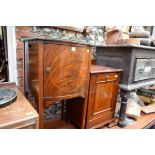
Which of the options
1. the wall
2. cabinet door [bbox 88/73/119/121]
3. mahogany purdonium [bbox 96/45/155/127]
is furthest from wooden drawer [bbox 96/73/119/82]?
the wall

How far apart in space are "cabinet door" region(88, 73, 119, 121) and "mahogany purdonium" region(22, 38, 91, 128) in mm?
140

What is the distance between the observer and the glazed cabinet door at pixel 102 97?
1.29m

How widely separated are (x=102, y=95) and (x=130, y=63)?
0.43m

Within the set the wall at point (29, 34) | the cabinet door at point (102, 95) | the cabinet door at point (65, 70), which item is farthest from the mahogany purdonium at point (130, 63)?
the cabinet door at point (65, 70)

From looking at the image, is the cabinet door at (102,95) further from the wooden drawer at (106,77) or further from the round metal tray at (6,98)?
the round metal tray at (6,98)

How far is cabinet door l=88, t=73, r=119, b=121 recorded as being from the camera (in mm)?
1292

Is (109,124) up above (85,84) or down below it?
below

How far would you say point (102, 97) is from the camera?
1393mm

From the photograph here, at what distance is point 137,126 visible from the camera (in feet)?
5.53

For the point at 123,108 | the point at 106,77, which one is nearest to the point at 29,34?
the point at 106,77

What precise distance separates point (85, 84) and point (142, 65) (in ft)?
2.53

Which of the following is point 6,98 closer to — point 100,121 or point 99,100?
point 99,100
